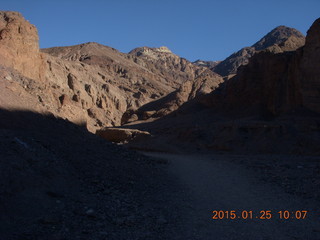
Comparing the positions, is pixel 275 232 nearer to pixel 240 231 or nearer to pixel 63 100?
pixel 240 231

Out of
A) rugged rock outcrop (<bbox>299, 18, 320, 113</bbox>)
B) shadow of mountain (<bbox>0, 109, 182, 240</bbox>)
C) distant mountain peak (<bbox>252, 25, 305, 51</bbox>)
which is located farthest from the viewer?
distant mountain peak (<bbox>252, 25, 305, 51</bbox>)

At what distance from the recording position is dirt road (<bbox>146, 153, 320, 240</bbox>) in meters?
5.54

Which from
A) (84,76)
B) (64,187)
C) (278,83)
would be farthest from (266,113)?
(84,76)

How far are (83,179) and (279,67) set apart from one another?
1004 inches

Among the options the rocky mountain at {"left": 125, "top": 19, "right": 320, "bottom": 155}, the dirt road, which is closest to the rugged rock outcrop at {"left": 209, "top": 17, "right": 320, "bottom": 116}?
the rocky mountain at {"left": 125, "top": 19, "right": 320, "bottom": 155}

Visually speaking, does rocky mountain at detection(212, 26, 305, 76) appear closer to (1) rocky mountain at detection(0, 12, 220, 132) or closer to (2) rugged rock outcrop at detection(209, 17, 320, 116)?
(1) rocky mountain at detection(0, 12, 220, 132)

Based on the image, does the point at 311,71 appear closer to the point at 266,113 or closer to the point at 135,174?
the point at 266,113

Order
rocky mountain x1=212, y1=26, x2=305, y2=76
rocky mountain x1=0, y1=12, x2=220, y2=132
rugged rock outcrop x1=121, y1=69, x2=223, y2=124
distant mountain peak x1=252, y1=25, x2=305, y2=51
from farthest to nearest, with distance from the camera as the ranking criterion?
distant mountain peak x1=252, y1=25, x2=305, y2=51 → rocky mountain x1=212, y1=26, x2=305, y2=76 → rugged rock outcrop x1=121, y1=69, x2=223, y2=124 → rocky mountain x1=0, y1=12, x2=220, y2=132
